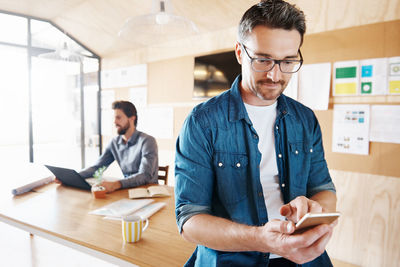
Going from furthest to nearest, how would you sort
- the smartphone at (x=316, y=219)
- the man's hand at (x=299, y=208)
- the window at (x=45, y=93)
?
1. the window at (x=45, y=93)
2. the man's hand at (x=299, y=208)
3. the smartphone at (x=316, y=219)

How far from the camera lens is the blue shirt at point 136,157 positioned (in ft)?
7.68

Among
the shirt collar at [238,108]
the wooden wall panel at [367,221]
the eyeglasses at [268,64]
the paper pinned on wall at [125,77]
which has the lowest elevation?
the wooden wall panel at [367,221]

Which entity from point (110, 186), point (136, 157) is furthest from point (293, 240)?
point (136, 157)

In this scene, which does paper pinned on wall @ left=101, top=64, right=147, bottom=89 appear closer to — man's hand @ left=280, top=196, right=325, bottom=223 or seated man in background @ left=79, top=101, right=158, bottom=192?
seated man in background @ left=79, top=101, right=158, bottom=192

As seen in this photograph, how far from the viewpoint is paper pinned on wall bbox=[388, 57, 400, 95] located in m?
2.31

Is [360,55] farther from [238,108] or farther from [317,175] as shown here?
[238,108]

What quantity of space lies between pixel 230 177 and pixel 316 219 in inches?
15.2

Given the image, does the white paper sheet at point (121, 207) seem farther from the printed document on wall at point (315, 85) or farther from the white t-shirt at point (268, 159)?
the printed document on wall at point (315, 85)

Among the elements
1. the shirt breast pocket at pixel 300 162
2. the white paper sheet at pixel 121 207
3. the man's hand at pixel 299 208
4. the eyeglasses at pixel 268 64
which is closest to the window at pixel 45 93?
the white paper sheet at pixel 121 207

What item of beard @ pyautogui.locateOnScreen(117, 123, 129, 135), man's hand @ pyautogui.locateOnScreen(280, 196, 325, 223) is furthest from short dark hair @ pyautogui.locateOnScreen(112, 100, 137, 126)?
man's hand @ pyautogui.locateOnScreen(280, 196, 325, 223)

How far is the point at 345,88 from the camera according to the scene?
2572 mm

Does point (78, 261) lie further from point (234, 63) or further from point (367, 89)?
point (367, 89)

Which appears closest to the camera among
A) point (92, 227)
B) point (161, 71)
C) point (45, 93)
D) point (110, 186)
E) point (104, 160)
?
point (92, 227)

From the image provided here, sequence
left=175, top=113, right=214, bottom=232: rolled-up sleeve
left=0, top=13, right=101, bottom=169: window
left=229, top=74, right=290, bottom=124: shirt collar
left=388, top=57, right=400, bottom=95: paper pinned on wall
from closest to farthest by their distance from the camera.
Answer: left=175, top=113, right=214, bottom=232: rolled-up sleeve < left=229, top=74, right=290, bottom=124: shirt collar < left=388, top=57, right=400, bottom=95: paper pinned on wall < left=0, top=13, right=101, bottom=169: window
